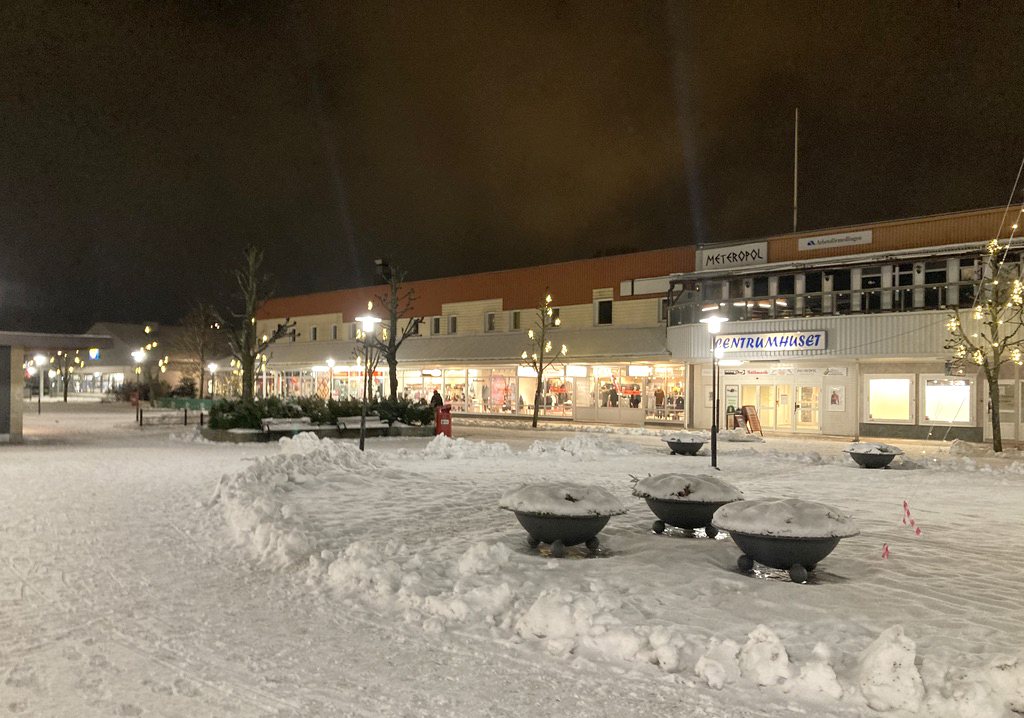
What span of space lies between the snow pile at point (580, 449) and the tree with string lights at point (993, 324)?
423 inches

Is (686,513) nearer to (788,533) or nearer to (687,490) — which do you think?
(687,490)

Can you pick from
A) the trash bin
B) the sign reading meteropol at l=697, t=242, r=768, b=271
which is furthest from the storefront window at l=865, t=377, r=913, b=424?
the trash bin

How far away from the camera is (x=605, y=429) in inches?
1283

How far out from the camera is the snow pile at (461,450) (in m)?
19.4

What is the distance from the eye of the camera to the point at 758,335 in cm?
3070

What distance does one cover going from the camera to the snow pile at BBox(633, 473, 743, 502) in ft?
30.9

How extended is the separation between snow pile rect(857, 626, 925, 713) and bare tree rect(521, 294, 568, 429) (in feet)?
101

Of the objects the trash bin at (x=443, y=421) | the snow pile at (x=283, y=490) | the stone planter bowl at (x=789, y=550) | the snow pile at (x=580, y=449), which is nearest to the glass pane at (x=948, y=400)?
the snow pile at (x=580, y=449)

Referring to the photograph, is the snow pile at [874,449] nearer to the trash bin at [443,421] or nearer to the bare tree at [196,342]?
the trash bin at [443,421]

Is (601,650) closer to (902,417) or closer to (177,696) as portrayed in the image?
(177,696)

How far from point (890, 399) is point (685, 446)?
12.2m

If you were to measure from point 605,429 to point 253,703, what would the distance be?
28.4m

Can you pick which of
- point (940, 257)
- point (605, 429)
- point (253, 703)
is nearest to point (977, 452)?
point (940, 257)

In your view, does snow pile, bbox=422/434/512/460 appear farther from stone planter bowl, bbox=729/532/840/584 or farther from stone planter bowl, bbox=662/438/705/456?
stone planter bowl, bbox=729/532/840/584
